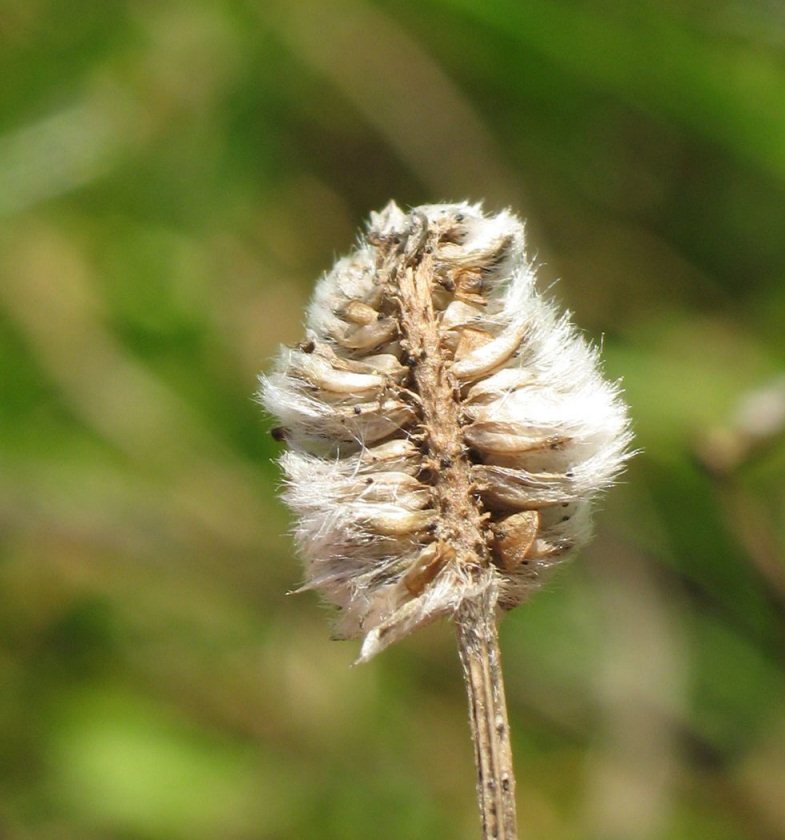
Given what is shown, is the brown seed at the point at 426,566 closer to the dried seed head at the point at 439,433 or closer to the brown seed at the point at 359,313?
the dried seed head at the point at 439,433

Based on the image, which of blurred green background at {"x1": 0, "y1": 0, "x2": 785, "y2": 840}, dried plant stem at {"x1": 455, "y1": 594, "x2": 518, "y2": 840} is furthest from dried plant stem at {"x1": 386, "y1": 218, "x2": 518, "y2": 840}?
blurred green background at {"x1": 0, "y1": 0, "x2": 785, "y2": 840}

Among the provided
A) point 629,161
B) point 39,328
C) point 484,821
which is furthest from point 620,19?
point 484,821

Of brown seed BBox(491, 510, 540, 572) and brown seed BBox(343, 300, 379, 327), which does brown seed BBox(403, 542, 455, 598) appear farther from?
brown seed BBox(343, 300, 379, 327)

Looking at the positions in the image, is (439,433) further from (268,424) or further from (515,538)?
(268,424)

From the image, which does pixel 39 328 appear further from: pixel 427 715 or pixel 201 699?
pixel 427 715

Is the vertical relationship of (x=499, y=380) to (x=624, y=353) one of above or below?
below

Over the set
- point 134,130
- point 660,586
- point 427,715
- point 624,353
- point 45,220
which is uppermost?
point 134,130
